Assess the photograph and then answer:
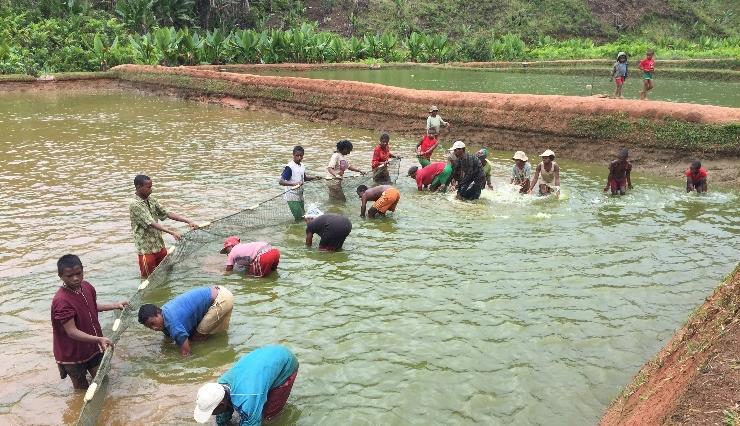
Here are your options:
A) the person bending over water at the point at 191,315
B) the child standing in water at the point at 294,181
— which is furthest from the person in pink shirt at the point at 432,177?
the person bending over water at the point at 191,315

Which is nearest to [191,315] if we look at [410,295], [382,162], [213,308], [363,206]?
[213,308]

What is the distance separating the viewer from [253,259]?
27.8 feet

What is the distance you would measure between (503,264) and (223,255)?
442 centimetres

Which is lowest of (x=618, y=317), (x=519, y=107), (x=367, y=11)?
(x=618, y=317)

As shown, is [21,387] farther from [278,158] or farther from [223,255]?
[278,158]

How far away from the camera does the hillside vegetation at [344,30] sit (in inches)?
1405

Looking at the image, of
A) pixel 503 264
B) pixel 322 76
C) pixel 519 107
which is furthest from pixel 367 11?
pixel 503 264

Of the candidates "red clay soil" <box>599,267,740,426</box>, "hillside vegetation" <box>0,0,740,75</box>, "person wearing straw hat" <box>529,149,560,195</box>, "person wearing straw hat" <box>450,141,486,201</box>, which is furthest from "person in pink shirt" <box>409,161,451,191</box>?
"hillside vegetation" <box>0,0,740,75</box>

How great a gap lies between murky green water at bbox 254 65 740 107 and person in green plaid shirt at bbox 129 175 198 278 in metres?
19.9

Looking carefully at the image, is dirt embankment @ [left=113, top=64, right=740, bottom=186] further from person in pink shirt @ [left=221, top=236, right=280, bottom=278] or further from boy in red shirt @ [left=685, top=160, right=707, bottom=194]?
person in pink shirt @ [left=221, top=236, right=280, bottom=278]

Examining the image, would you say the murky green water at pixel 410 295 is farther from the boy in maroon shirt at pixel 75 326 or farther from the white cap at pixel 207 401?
the white cap at pixel 207 401

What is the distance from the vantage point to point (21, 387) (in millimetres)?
6105

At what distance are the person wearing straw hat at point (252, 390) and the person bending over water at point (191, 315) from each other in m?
1.47

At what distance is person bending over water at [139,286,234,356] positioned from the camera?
6168mm
